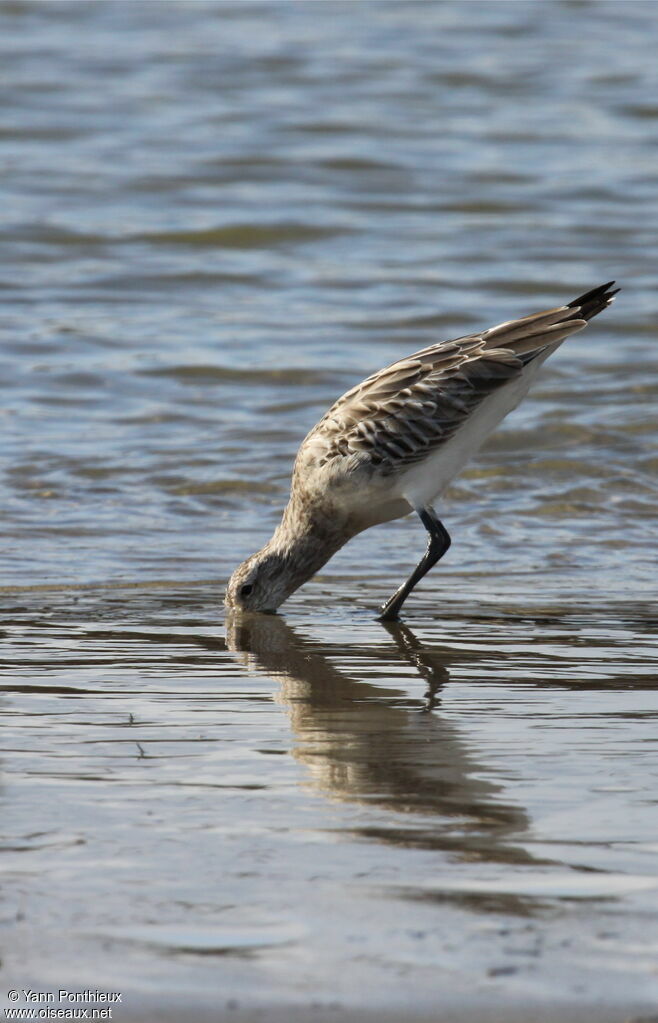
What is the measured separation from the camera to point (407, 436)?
6.86 m

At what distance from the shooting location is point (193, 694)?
5.16m

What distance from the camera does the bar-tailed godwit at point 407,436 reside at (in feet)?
22.5

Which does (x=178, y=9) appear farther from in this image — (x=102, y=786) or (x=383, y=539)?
(x=102, y=786)

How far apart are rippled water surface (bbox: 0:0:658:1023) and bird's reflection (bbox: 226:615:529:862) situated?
0.02 m

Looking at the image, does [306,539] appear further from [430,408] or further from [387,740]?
[387,740]

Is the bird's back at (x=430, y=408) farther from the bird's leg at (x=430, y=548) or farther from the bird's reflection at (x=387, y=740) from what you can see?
the bird's reflection at (x=387, y=740)

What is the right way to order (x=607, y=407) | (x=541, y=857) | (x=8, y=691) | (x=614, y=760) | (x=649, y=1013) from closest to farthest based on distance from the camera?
(x=649, y=1013)
(x=541, y=857)
(x=614, y=760)
(x=8, y=691)
(x=607, y=407)

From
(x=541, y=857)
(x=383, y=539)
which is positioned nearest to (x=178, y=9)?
(x=383, y=539)

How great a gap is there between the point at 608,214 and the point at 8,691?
37.1 ft

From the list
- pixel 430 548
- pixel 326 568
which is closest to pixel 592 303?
pixel 430 548

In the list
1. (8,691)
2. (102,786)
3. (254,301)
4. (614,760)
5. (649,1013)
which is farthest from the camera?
(254,301)

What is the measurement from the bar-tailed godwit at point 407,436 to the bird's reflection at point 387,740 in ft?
1.88

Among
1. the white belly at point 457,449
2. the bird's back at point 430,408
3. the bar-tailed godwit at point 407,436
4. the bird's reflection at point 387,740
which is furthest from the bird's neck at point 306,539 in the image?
the bird's reflection at point 387,740

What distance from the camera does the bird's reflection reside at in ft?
12.4
